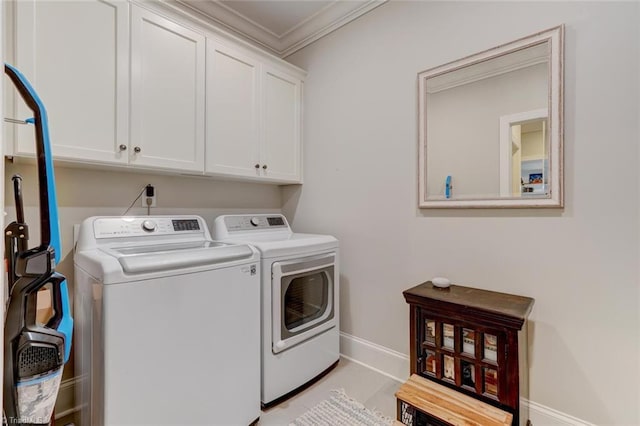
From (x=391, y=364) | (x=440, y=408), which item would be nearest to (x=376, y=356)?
(x=391, y=364)

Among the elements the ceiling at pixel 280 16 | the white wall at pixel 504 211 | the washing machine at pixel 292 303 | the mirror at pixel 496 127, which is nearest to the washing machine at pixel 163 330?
the washing machine at pixel 292 303

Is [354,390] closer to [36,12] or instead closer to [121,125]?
[121,125]

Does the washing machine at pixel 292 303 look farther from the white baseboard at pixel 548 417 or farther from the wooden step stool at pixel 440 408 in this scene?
the white baseboard at pixel 548 417

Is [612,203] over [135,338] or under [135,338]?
over

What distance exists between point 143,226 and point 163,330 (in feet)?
2.46

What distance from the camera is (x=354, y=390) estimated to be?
1990 mm

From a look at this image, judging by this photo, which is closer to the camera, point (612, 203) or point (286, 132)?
point (612, 203)

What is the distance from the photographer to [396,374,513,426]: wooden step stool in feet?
4.40

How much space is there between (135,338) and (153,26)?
1680 mm

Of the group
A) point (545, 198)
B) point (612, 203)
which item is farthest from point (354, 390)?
point (612, 203)

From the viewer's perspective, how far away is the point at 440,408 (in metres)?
1.41

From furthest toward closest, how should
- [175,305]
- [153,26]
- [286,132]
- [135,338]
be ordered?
[286,132] → [153,26] → [175,305] → [135,338]

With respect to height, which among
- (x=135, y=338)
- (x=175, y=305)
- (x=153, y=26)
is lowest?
(x=135, y=338)

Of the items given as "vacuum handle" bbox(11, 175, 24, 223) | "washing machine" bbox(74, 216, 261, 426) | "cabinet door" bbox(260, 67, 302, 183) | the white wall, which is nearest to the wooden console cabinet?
the white wall
